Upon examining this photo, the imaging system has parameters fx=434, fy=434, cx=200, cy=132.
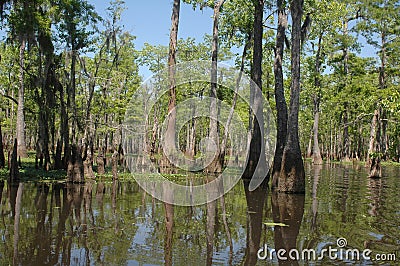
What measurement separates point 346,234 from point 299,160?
6021 mm

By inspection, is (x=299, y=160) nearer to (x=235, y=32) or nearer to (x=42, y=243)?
(x=42, y=243)

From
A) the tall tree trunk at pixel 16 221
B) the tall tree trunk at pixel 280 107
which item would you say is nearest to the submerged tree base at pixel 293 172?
the tall tree trunk at pixel 280 107

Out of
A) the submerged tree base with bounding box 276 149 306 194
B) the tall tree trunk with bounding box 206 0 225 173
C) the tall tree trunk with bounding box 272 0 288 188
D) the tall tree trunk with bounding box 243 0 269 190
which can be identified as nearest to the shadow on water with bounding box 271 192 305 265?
the submerged tree base with bounding box 276 149 306 194

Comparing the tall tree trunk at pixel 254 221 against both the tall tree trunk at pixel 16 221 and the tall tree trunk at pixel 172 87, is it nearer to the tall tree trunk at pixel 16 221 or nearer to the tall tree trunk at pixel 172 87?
the tall tree trunk at pixel 16 221

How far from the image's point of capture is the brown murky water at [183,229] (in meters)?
5.90

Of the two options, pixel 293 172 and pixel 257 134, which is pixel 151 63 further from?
pixel 293 172

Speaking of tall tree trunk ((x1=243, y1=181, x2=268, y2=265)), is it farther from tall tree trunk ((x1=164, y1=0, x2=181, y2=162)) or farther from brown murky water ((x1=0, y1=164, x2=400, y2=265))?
tall tree trunk ((x1=164, y1=0, x2=181, y2=162))

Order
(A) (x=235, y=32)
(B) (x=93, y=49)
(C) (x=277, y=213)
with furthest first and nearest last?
(A) (x=235, y=32)
(B) (x=93, y=49)
(C) (x=277, y=213)

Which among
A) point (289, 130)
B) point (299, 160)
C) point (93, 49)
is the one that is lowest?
point (299, 160)

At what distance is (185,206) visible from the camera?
10.9 metres

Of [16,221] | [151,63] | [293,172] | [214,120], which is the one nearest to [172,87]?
[214,120]

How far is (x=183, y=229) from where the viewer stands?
787cm

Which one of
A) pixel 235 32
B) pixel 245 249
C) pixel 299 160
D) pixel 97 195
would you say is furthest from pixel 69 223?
pixel 235 32

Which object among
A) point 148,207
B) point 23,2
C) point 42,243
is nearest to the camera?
point 42,243
